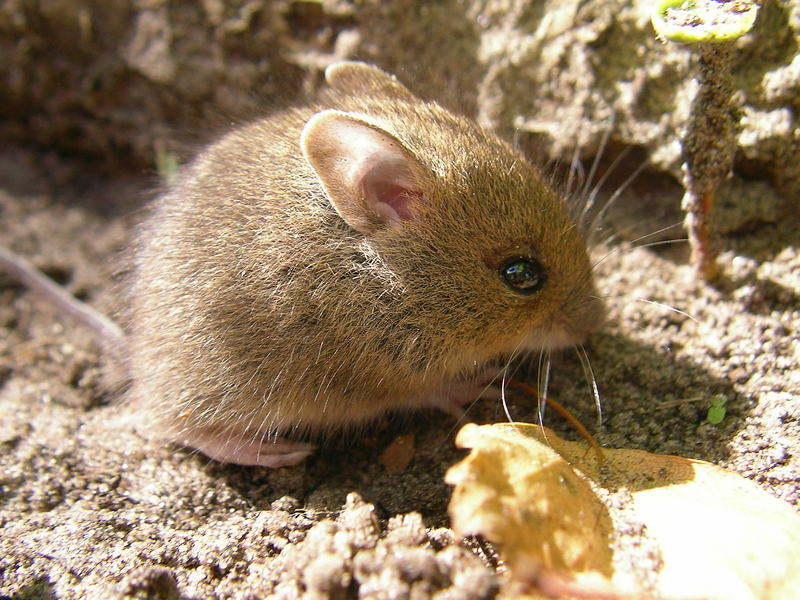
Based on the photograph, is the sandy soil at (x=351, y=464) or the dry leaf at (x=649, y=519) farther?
the sandy soil at (x=351, y=464)

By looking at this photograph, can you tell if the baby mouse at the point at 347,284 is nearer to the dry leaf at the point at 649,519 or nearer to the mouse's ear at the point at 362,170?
the mouse's ear at the point at 362,170

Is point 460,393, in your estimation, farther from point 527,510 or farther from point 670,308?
point 527,510

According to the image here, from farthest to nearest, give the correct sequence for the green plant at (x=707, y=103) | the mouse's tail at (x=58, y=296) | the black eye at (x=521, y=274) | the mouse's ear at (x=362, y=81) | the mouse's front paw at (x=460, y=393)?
the mouse's tail at (x=58, y=296), the mouse's ear at (x=362, y=81), the mouse's front paw at (x=460, y=393), the black eye at (x=521, y=274), the green plant at (x=707, y=103)

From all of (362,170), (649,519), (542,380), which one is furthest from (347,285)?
(649,519)

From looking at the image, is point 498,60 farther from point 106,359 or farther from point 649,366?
point 106,359

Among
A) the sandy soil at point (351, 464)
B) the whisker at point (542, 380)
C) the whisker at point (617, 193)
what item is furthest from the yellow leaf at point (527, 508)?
the whisker at point (617, 193)

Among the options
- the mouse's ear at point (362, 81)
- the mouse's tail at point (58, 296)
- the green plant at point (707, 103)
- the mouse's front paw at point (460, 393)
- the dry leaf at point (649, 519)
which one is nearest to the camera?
the dry leaf at point (649, 519)

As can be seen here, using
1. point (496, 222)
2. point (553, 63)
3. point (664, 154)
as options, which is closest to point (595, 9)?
point (553, 63)
